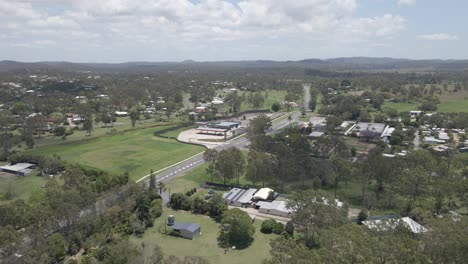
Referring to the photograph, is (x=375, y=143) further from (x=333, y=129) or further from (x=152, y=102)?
(x=152, y=102)

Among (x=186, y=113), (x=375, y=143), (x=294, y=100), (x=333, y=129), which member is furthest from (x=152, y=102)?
(x=375, y=143)

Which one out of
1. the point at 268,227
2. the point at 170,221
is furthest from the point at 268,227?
the point at 170,221

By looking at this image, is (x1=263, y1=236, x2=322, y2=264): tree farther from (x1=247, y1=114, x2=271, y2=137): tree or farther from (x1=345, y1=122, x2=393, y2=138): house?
(x1=345, y1=122, x2=393, y2=138): house

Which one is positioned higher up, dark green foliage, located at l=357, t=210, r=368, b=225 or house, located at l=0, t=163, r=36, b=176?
dark green foliage, located at l=357, t=210, r=368, b=225

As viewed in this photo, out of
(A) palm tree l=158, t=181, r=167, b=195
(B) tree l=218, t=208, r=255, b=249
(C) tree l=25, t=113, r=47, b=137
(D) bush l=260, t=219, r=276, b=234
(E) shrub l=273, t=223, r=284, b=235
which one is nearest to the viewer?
(B) tree l=218, t=208, r=255, b=249

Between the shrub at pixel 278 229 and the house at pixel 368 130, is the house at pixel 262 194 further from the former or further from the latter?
the house at pixel 368 130

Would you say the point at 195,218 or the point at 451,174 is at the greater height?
the point at 451,174

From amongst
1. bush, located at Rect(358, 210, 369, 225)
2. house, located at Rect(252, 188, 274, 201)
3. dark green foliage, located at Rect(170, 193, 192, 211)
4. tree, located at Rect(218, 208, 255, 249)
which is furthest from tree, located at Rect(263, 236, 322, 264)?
dark green foliage, located at Rect(170, 193, 192, 211)
